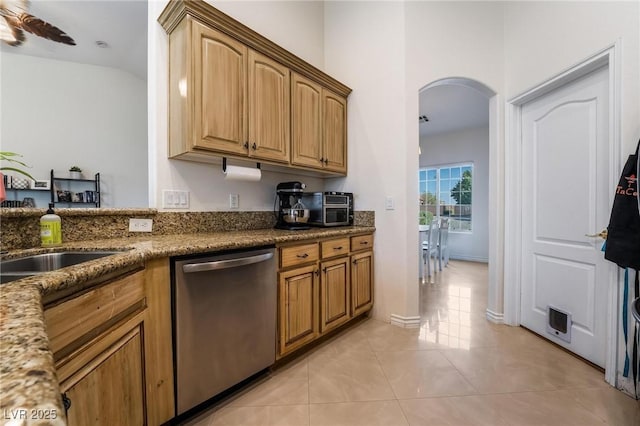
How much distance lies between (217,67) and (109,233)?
3.95 feet

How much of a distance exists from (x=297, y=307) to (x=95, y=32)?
4.17 metres

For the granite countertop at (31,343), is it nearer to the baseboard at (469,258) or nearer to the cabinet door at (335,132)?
the cabinet door at (335,132)

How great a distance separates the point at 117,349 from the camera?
3.31 ft

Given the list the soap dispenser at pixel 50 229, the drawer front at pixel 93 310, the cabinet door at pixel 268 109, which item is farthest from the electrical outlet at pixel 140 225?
the cabinet door at pixel 268 109

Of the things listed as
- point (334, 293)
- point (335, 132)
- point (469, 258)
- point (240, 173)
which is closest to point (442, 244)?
point (469, 258)

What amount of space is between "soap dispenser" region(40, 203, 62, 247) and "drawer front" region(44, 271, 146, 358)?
0.59 metres

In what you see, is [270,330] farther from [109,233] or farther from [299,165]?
[299,165]

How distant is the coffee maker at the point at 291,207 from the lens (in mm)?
2256

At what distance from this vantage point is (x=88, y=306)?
87 cm

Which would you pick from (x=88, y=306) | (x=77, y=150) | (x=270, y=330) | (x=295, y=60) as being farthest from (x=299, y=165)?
(x=77, y=150)

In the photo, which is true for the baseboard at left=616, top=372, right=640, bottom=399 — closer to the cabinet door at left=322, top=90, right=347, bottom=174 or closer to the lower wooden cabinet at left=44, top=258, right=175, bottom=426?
the cabinet door at left=322, top=90, right=347, bottom=174

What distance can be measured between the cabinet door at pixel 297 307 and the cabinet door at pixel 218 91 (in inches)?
37.1

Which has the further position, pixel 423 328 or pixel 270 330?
pixel 423 328

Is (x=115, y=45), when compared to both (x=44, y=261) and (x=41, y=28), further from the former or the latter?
(x=44, y=261)
